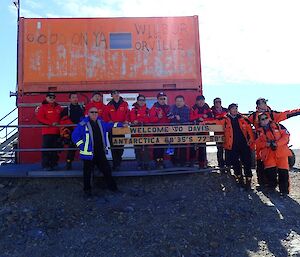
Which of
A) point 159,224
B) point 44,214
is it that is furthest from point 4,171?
point 159,224

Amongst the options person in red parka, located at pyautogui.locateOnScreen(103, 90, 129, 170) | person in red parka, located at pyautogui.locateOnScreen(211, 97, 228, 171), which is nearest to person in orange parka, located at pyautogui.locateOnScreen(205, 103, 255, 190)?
person in red parka, located at pyautogui.locateOnScreen(211, 97, 228, 171)

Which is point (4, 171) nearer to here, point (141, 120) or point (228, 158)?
point (141, 120)

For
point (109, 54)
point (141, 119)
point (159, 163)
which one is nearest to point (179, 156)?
point (159, 163)

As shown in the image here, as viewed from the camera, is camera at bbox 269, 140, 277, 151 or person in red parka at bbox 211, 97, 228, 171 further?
person in red parka at bbox 211, 97, 228, 171

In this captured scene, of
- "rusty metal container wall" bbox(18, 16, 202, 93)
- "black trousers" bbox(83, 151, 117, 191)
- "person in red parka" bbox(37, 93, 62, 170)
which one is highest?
"rusty metal container wall" bbox(18, 16, 202, 93)

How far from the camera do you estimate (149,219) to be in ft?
23.6

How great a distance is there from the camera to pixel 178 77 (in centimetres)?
1091

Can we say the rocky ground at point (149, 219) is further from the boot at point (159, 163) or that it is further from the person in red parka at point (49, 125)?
the person in red parka at point (49, 125)

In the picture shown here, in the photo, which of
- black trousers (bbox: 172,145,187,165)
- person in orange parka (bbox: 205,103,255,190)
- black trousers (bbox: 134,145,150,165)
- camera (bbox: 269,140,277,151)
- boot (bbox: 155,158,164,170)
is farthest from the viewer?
black trousers (bbox: 172,145,187,165)

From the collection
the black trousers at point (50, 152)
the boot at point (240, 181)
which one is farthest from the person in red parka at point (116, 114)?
the boot at point (240, 181)

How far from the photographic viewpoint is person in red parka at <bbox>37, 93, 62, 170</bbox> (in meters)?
8.80

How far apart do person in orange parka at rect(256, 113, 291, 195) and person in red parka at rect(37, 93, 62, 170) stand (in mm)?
4645

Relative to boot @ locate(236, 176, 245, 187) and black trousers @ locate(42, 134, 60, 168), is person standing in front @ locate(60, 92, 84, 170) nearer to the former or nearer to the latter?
black trousers @ locate(42, 134, 60, 168)

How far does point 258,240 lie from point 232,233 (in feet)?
1.50
